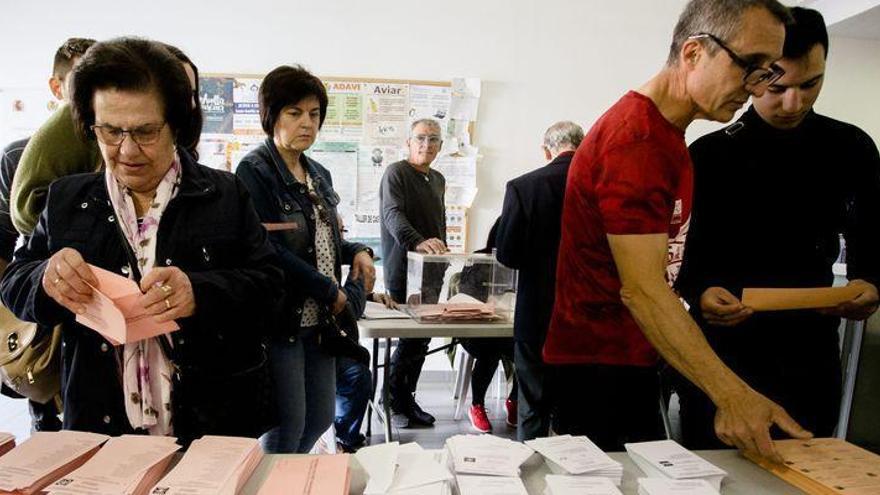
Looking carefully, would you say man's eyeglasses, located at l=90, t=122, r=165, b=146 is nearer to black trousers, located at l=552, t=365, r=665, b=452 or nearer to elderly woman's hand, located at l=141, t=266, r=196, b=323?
elderly woman's hand, located at l=141, t=266, r=196, b=323

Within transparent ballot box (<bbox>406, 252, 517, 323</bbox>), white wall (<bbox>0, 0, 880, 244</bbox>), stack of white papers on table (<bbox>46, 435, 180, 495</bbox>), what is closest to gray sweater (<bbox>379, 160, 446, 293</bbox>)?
transparent ballot box (<bbox>406, 252, 517, 323</bbox>)

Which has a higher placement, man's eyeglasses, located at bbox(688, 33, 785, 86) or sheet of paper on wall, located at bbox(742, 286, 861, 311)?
man's eyeglasses, located at bbox(688, 33, 785, 86)

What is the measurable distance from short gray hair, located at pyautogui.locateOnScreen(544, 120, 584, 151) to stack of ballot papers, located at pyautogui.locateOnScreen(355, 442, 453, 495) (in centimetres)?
164

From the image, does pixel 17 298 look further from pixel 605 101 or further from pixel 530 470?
pixel 605 101

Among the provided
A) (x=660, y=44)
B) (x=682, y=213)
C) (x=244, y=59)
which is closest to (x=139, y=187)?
(x=682, y=213)

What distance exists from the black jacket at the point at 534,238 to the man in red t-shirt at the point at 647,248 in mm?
882

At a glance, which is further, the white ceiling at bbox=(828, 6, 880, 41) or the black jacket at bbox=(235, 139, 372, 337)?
the white ceiling at bbox=(828, 6, 880, 41)

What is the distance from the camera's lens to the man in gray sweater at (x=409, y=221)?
293cm

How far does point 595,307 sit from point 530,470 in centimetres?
33

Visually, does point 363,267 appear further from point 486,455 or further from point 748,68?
point 748,68

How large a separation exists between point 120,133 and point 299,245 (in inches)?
25.9

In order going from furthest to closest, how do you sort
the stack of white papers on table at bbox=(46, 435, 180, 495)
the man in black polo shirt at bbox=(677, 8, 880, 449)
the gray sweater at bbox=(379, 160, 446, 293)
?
the gray sweater at bbox=(379, 160, 446, 293)
the man in black polo shirt at bbox=(677, 8, 880, 449)
the stack of white papers on table at bbox=(46, 435, 180, 495)

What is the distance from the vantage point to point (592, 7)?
12.1 feet

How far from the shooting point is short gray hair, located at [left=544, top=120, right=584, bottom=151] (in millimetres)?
2252
